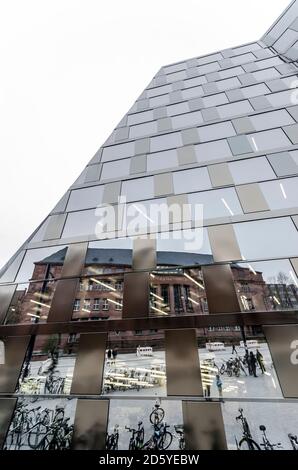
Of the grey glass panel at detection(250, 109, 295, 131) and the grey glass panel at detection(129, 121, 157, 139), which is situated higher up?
the grey glass panel at detection(129, 121, 157, 139)

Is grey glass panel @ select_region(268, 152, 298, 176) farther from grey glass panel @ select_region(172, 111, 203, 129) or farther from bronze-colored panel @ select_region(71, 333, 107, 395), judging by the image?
bronze-colored panel @ select_region(71, 333, 107, 395)

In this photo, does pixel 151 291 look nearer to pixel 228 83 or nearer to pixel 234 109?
pixel 234 109

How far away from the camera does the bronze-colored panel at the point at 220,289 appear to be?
8.17 metres

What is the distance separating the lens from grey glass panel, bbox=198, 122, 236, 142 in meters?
14.1

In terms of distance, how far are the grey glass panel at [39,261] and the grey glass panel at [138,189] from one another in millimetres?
4210

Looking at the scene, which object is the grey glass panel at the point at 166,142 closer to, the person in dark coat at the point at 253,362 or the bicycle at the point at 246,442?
the person in dark coat at the point at 253,362

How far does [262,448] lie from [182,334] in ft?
10.8

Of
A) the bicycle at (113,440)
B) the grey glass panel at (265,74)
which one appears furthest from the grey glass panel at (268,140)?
the bicycle at (113,440)

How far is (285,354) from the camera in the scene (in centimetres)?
698

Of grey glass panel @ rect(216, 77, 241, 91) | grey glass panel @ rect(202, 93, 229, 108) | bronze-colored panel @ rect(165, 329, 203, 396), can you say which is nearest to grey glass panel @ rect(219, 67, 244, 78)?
grey glass panel @ rect(216, 77, 241, 91)

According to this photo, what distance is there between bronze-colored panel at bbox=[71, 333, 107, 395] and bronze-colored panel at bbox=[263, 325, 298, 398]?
5.28m

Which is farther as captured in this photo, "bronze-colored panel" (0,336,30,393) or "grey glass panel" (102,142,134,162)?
"grey glass panel" (102,142,134,162)
